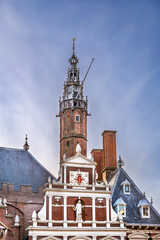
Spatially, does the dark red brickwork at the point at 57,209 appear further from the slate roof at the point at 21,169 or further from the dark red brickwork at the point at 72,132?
the dark red brickwork at the point at 72,132

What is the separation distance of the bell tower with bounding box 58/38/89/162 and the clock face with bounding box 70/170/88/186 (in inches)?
392

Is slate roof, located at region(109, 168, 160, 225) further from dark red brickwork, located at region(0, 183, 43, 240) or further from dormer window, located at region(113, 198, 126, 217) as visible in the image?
dark red brickwork, located at region(0, 183, 43, 240)

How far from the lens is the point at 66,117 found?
52.6m

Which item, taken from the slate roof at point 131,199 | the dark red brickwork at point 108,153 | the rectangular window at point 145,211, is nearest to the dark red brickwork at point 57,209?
the slate roof at point 131,199

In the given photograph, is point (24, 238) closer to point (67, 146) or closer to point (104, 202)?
point (104, 202)

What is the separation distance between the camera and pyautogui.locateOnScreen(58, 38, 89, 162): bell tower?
5081cm

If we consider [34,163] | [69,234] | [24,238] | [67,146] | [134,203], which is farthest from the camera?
[67,146]

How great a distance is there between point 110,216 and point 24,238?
880 centimetres

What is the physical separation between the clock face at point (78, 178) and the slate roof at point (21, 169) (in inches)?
230

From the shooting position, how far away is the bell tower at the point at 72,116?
50.8 meters

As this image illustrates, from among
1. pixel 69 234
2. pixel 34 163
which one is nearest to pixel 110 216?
pixel 69 234

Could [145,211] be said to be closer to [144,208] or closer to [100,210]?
[144,208]

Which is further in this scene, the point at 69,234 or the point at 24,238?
the point at 24,238

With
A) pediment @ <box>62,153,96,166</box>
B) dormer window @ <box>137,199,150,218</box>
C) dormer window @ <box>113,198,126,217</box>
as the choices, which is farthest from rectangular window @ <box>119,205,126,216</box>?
pediment @ <box>62,153,96,166</box>
